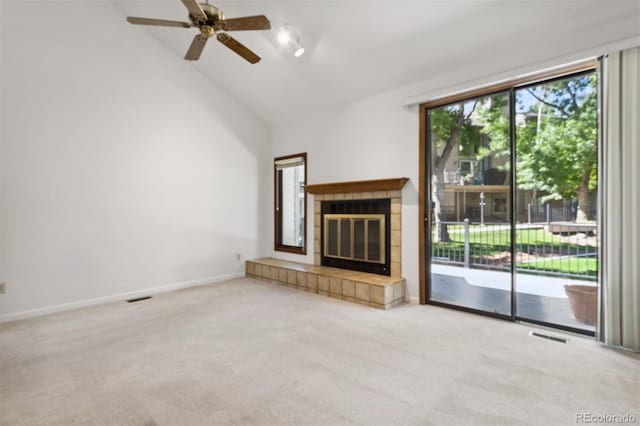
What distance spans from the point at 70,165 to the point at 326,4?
3.25 m

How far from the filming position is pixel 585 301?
9.43 feet

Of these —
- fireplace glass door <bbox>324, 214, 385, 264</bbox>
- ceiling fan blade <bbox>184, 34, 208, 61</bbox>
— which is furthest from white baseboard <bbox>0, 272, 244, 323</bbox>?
ceiling fan blade <bbox>184, 34, 208, 61</bbox>

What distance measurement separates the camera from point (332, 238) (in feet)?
15.1

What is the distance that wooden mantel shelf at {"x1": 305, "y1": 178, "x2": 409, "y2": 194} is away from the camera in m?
3.74

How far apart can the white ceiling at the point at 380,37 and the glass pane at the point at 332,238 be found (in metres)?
1.73

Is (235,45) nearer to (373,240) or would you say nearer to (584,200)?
(373,240)

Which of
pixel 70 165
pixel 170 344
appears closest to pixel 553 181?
pixel 170 344

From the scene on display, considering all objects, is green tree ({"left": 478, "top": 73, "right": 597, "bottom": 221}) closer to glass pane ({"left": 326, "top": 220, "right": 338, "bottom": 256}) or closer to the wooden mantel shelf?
the wooden mantel shelf

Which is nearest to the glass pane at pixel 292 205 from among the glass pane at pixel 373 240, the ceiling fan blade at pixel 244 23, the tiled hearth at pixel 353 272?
the tiled hearth at pixel 353 272

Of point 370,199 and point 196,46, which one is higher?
point 196,46

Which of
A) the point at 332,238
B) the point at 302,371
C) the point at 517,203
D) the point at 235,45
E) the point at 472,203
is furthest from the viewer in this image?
the point at 332,238

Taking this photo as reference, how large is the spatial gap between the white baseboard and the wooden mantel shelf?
1979 mm

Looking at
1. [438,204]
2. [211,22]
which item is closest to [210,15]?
[211,22]

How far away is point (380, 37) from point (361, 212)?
2064mm
